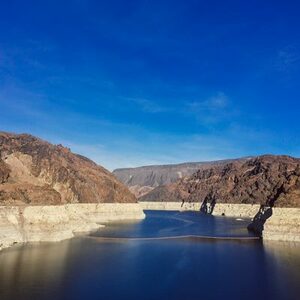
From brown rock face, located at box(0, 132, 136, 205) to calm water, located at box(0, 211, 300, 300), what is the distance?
12.8m

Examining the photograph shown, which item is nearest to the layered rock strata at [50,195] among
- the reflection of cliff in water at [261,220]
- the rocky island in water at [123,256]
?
the rocky island in water at [123,256]

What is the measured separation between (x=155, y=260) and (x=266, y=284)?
20.8 meters

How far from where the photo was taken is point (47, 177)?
418ft

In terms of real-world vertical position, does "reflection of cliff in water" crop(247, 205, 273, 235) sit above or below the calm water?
above

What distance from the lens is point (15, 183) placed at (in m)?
85.3

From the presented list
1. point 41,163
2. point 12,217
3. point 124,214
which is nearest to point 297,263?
point 12,217

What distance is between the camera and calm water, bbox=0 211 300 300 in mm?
45438

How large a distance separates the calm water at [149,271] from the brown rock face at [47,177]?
1280 cm

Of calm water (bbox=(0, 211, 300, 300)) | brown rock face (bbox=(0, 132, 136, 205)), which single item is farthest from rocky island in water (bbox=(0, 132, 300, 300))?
brown rock face (bbox=(0, 132, 136, 205))

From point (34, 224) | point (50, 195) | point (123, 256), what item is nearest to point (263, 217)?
point (123, 256)

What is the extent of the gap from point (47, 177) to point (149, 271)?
→ 76.3 m

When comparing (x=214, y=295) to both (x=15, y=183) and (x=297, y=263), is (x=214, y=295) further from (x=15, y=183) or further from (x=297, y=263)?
(x=15, y=183)

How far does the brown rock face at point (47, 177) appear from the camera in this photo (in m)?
84.5

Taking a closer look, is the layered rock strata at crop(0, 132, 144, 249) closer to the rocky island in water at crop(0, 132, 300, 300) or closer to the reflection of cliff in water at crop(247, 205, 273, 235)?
the rocky island in water at crop(0, 132, 300, 300)
